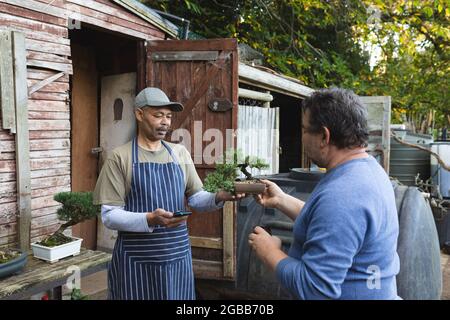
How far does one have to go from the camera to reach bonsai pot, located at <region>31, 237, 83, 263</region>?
2.95m

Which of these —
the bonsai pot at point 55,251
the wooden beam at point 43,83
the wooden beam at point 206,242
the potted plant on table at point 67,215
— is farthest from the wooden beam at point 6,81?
the wooden beam at point 206,242

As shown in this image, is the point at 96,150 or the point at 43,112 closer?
the point at 43,112

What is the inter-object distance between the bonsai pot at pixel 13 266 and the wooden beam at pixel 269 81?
2967 millimetres

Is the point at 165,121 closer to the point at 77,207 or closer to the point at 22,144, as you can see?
the point at 77,207

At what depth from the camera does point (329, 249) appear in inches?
56.9

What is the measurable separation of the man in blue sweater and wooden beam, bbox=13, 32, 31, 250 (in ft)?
7.89

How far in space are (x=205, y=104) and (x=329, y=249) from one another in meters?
2.92

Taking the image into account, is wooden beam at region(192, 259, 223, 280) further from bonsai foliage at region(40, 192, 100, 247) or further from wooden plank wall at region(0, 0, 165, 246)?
bonsai foliage at region(40, 192, 100, 247)

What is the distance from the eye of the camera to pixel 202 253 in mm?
4258

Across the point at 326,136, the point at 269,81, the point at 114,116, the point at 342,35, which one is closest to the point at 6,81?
the point at 114,116

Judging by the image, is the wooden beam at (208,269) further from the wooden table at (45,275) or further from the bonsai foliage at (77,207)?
the bonsai foliage at (77,207)

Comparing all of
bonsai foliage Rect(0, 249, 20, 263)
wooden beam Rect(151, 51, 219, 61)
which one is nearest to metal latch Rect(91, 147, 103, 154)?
wooden beam Rect(151, 51, 219, 61)

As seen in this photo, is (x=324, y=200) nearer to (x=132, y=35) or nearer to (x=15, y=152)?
(x=15, y=152)
